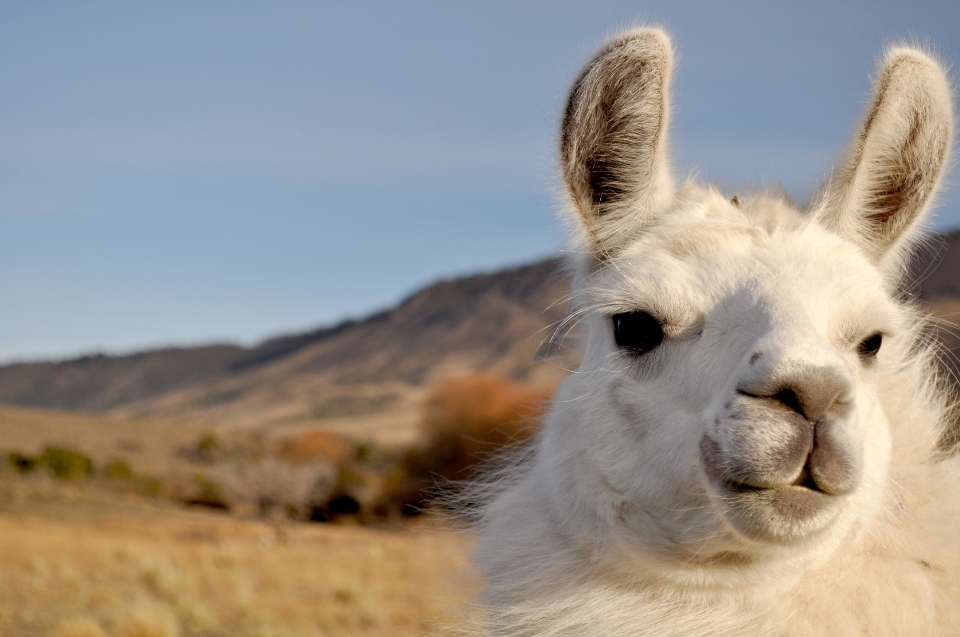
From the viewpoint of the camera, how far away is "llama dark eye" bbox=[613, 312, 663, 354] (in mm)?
2592

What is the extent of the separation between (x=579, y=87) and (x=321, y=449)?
56.4 meters

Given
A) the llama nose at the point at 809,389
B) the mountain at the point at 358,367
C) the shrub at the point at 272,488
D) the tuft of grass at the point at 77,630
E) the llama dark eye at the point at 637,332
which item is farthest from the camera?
the mountain at the point at 358,367

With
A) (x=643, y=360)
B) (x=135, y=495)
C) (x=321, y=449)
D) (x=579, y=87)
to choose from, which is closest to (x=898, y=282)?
(x=643, y=360)

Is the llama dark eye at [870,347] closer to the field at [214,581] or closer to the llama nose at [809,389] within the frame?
the llama nose at [809,389]

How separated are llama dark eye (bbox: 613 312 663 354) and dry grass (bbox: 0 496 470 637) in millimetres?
1336

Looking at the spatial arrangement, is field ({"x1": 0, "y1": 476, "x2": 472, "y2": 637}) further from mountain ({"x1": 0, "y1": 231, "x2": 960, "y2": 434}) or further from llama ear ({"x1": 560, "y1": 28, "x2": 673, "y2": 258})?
mountain ({"x1": 0, "y1": 231, "x2": 960, "y2": 434})

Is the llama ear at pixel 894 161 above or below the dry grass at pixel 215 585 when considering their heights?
above

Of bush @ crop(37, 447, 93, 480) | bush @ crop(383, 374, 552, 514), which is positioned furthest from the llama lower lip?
bush @ crop(37, 447, 93, 480)

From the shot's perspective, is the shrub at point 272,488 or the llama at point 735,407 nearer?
the llama at point 735,407

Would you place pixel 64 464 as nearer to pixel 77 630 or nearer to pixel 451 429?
pixel 451 429

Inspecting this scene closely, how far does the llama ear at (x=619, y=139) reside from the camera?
2.66 metres

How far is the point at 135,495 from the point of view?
4084 cm

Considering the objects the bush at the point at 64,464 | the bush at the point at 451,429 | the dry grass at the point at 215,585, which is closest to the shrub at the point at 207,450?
the bush at the point at 64,464

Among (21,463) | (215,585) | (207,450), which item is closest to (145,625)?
(215,585)
